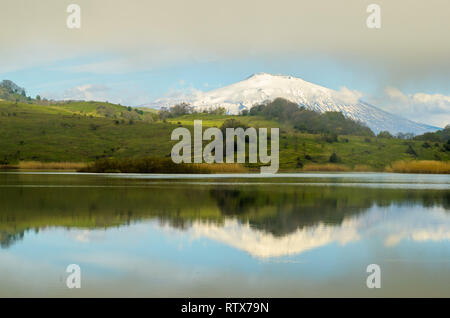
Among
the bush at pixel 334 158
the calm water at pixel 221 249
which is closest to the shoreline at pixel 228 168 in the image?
the bush at pixel 334 158

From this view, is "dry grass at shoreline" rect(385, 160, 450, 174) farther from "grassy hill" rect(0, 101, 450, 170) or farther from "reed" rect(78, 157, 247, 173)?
"reed" rect(78, 157, 247, 173)

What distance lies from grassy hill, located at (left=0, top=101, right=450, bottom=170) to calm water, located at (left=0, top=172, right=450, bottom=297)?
197ft

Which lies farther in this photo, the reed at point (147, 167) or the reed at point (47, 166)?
the reed at point (47, 166)

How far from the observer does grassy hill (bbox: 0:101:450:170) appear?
78312 millimetres

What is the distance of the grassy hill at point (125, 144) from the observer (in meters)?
78.3

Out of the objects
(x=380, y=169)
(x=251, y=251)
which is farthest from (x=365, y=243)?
(x=380, y=169)

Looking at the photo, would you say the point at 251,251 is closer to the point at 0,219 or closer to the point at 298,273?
the point at 298,273

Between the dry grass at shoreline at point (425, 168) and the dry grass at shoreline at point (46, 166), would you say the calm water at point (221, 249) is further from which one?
the dry grass at shoreline at point (425, 168)

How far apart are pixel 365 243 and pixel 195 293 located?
585cm

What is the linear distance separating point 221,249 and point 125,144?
77720 millimetres

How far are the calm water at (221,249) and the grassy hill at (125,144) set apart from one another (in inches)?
2366

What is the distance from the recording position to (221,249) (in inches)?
428

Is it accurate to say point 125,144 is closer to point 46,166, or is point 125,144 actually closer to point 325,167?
point 46,166
